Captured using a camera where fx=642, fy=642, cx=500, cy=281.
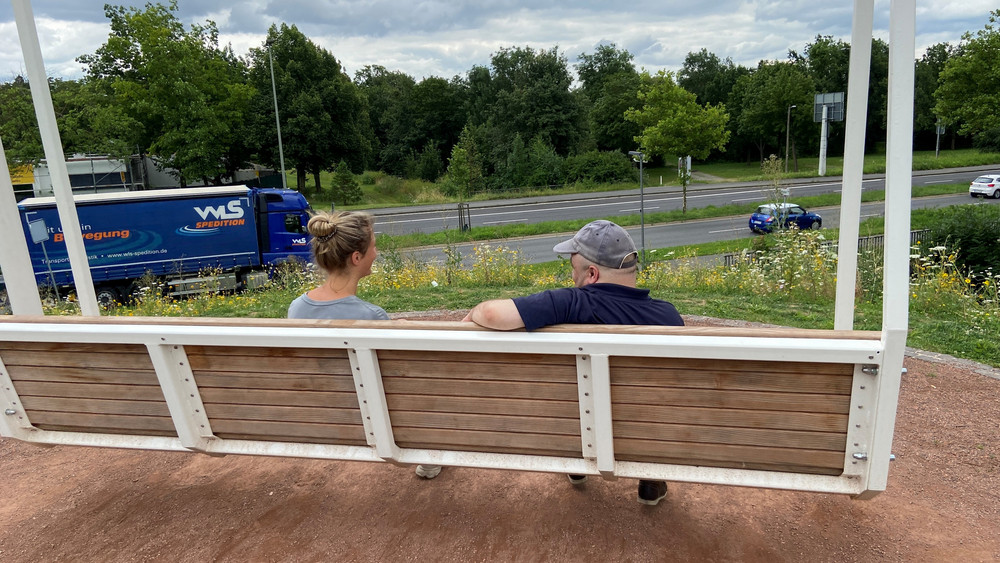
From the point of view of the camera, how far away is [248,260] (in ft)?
57.4

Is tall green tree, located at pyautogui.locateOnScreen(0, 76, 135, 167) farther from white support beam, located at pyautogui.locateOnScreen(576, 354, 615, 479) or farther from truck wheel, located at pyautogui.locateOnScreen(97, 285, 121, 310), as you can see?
white support beam, located at pyautogui.locateOnScreen(576, 354, 615, 479)

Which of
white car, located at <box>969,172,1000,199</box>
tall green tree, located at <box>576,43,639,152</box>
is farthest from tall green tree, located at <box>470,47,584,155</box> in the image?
white car, located at <box>969,172,1000,199</box>

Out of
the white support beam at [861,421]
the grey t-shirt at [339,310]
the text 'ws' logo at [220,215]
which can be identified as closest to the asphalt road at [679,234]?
the text 'ws' logo at [220,215]

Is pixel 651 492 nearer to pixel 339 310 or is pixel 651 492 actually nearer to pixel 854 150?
pixel 339 310

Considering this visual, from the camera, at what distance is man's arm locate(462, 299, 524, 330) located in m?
2.36

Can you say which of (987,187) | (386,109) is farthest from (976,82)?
(386,109)

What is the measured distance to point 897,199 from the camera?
2.13 metres

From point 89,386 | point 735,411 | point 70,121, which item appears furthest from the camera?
point 70,121

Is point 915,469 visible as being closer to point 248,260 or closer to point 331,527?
point 331,527

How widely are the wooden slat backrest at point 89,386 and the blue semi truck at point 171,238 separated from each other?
1296 centimetres

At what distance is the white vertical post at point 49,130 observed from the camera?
3.43m

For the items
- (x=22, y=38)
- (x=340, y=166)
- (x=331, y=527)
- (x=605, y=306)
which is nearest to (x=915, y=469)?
(x=605, y=306)

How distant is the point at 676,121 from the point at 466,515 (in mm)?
24904

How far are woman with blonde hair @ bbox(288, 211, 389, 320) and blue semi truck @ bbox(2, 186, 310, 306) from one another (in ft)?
44.0
